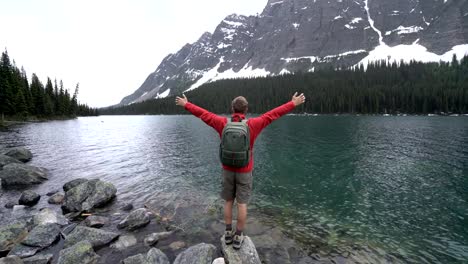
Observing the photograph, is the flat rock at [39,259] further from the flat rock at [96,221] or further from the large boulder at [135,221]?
the large boulder at [135,221]

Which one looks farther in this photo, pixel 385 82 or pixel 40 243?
pixel 385 82

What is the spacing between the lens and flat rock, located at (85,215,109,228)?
12.3 meters

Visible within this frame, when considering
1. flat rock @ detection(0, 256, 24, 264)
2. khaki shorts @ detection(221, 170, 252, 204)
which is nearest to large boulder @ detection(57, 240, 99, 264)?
flat rock @ detection(0, 256, 24, 264)

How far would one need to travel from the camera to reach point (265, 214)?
555 inches

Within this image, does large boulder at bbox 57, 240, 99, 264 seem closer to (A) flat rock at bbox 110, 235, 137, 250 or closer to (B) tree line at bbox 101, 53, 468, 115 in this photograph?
(A) flat rock at bbox 110, 235, 137, 250

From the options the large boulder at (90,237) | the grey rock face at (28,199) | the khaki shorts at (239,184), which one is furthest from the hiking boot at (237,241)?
the grey rock face at (28,199)

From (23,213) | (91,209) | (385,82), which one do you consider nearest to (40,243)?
(91,209)

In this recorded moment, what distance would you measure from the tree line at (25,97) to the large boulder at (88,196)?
75877 mm

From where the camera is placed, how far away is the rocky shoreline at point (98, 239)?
8719mm

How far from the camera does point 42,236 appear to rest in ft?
34.4

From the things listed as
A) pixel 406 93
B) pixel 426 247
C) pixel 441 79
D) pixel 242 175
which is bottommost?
pixel 426 247

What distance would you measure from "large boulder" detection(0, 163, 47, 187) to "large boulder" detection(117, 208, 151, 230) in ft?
41.1

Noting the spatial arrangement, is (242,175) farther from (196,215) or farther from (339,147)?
(339,147)

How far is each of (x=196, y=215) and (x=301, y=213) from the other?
18.5 ft
